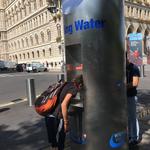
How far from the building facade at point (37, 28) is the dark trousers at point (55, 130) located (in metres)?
41.6

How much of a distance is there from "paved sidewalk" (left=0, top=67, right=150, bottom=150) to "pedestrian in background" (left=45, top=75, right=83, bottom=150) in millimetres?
1145

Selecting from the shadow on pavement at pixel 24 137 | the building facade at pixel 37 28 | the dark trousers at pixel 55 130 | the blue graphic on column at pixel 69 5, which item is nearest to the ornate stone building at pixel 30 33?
the building facade at pixel 37 28

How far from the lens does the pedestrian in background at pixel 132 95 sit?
18.8ft

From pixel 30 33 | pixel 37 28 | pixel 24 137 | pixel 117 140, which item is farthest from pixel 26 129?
pixel 30 33

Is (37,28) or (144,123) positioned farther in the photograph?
(37,28)

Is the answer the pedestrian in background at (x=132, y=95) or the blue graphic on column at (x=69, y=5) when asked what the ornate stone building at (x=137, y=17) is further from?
the blue graphic on column at (x=69, y=5)

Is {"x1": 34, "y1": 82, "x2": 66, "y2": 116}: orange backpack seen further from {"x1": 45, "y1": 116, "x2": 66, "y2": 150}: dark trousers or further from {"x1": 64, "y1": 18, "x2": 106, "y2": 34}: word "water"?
{"x1": 64, "y1": 18, "x2": 106, "y2": 34}: word "water"

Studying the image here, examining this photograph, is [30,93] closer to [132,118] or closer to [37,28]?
[132,118]

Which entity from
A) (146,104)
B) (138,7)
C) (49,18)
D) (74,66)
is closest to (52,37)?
(49,18)

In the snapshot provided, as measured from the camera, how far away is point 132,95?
589cm

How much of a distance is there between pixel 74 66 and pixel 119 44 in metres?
0.76

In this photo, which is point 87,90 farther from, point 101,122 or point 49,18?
point 49,18

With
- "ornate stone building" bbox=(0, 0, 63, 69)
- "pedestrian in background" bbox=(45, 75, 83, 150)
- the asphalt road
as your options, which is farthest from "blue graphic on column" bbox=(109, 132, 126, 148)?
"ornate stone building" bbox=(0, 0, 63, 69)

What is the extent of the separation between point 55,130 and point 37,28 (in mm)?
70857
